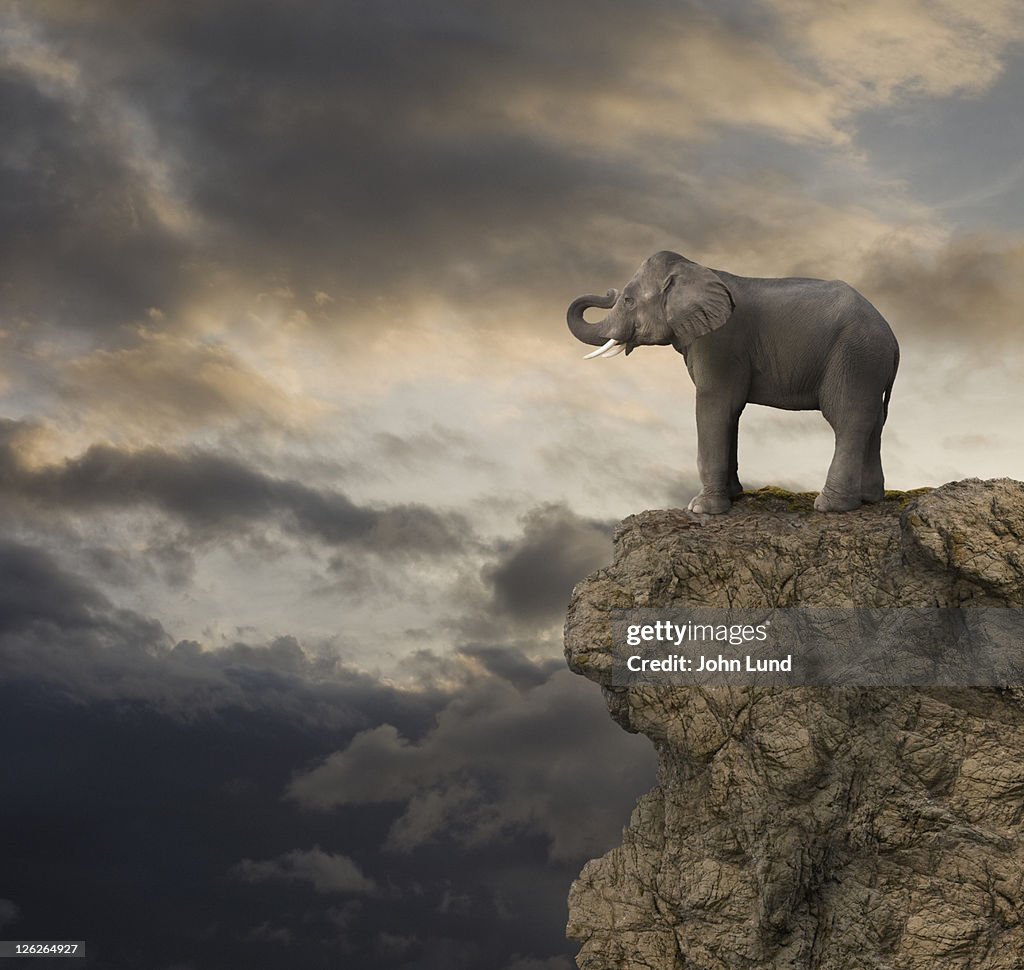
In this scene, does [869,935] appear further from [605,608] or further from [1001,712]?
[605,608]

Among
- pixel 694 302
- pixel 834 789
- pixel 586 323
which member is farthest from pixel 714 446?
pixel 834 789

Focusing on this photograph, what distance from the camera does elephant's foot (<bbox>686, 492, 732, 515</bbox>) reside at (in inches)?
457

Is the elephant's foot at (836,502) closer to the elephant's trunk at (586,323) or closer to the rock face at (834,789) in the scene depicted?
the rock face at (834,789)

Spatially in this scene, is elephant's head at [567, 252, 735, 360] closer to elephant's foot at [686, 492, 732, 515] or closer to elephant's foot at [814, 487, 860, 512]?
elephant's foot at [686, 492, 732, 515]

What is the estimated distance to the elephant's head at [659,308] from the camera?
1123 centimetres

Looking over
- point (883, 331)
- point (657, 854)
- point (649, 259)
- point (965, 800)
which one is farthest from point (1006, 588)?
point (649, 259)

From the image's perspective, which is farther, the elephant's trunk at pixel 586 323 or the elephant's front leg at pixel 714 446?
the elephant's trunk at pixel 586 323

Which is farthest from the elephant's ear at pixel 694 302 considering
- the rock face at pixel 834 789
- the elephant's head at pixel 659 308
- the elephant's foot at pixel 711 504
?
the rock face at pixel 834 789

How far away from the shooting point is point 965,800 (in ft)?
Answer: 31.7

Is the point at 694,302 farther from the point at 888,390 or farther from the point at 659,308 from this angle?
the point at 888,390

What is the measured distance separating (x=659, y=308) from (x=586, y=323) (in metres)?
0.94

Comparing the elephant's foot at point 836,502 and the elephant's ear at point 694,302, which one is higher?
the elephant's ear at point 694,302

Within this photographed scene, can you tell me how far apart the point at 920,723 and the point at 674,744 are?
207 cm

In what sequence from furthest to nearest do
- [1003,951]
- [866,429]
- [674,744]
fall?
[866,429]
[674,744]
[1003,951]
